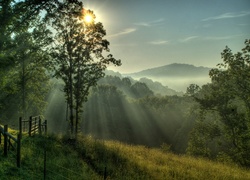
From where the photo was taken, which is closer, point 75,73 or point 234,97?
point 75,73

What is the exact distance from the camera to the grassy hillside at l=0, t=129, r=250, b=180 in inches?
472

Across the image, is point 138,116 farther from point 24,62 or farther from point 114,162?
point 114,162

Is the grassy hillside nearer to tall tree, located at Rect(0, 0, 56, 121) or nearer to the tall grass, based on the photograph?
the tall grass

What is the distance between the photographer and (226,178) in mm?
14914

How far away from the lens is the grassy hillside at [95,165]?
39.3 ft

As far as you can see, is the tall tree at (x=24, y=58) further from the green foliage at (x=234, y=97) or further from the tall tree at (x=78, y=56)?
the green foliage at (x=234, y=97)

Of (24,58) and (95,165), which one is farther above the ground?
(24,58)

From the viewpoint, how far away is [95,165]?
16250 mm

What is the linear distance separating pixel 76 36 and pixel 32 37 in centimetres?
1113

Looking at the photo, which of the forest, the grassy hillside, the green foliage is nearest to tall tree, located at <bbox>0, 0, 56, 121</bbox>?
the forest

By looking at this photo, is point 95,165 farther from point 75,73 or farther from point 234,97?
point 234,97

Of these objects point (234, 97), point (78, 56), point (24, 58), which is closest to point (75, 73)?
Result: point (78, 56)

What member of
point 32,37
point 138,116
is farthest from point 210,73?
point 138,116

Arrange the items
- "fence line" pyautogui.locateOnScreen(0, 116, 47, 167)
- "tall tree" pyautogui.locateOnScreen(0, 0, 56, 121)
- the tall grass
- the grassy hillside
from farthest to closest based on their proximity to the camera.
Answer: "tall tree" pyautogui.locateOnScreen(0, 0, 56, 121)
the tall grass
the grassy hillside
"fence line" pyautogui.locateOnScreen(0, 116, 47, 167)
